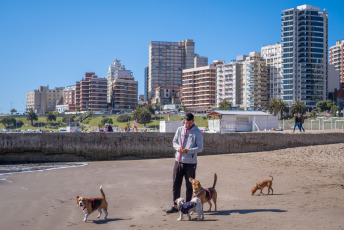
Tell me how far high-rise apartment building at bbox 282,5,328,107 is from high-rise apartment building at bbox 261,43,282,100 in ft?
14.9

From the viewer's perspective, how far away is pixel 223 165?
1512cm

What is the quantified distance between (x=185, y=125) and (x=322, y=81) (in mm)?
144604

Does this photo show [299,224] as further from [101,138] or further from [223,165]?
[101,138]

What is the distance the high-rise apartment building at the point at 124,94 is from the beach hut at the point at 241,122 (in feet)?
488

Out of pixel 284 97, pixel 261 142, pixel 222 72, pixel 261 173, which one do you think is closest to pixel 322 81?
pixel 284 97

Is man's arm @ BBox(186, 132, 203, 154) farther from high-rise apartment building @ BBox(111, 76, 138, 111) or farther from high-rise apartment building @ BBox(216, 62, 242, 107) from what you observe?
high-rise apartment building @ BBox(111, 76, 138, 111)

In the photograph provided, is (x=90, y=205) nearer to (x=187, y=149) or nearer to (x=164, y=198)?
(x=187, y=149)

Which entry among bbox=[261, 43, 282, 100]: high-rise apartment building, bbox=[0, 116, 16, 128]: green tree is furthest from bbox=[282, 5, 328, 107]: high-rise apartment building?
bbox=[0, 116, 16, 128]: green tree

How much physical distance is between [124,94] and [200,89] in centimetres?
3766

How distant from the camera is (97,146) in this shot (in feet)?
64.6

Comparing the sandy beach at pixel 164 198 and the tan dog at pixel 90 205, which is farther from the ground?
the tan dog at pixel 90 205

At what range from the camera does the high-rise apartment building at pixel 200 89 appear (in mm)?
167000

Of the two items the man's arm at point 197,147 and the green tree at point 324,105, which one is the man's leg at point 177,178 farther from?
the green tree at point 324,105

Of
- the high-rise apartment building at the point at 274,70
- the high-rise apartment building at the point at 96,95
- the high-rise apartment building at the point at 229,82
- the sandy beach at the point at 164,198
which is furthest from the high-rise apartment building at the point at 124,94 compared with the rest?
the sandy beach at the point at 164,198
